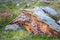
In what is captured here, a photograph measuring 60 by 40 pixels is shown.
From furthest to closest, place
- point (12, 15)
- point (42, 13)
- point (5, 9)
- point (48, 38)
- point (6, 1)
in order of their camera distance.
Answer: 1. point (6, 1)
2. point (5, 9)
3. point (12, 15)
4. point (42, 13)
5. point (48, 38)

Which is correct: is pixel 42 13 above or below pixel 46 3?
above

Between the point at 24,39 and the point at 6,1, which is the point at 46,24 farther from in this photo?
the point at 6,1

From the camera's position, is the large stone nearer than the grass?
No

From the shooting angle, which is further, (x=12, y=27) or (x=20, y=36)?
(x=12, y=27)

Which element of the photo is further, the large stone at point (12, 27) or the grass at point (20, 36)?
the large stone at point (12, 27)

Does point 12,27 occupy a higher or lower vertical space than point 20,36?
lower

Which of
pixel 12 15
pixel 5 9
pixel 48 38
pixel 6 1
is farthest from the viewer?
Answer: pixel 6 1

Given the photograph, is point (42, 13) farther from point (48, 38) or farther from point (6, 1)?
point (6, 1)

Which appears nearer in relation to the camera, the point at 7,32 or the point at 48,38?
the point at 48,38

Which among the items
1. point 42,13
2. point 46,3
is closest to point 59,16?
point 42,13

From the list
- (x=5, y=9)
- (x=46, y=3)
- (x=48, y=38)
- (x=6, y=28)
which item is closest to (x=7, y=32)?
(x=6, y=28)
